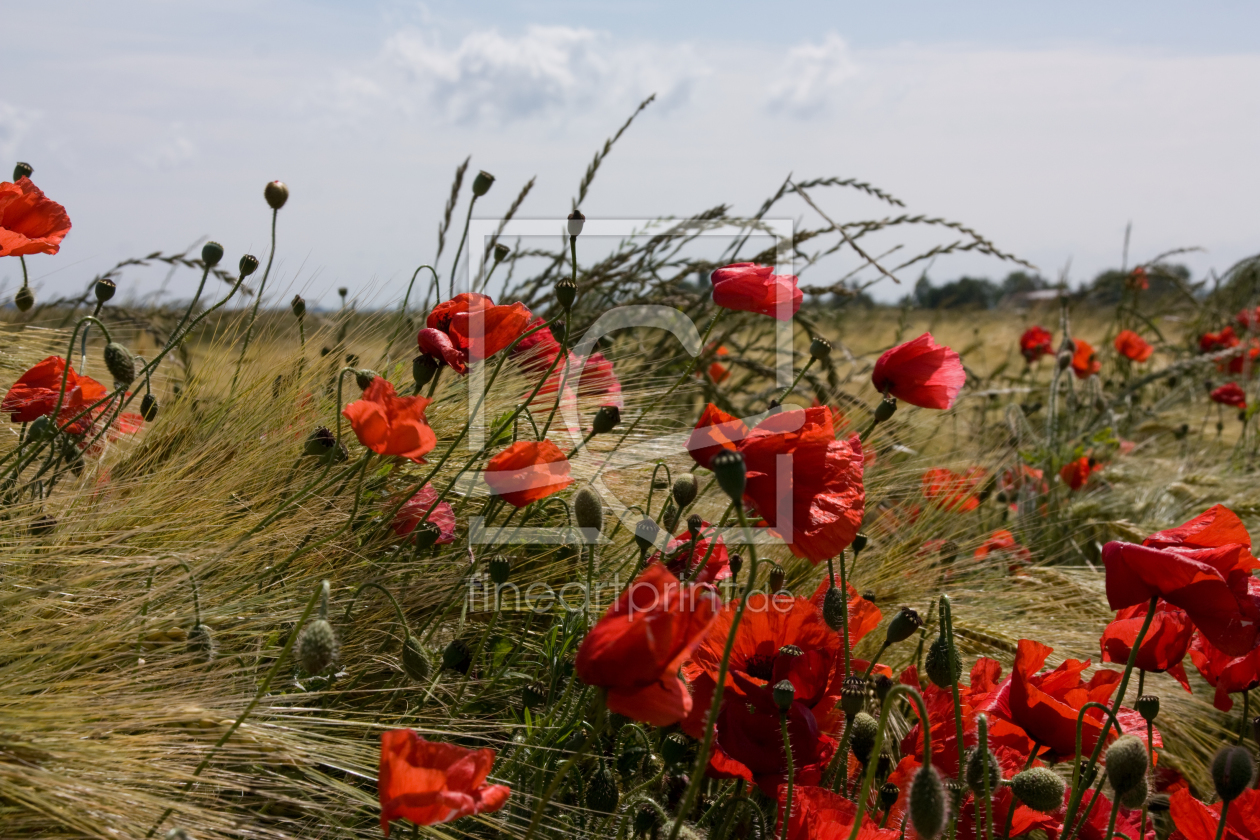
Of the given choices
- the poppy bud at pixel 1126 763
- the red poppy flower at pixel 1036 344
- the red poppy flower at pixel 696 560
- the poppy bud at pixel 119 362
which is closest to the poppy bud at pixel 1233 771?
the poppy bud at pixel 1126 763

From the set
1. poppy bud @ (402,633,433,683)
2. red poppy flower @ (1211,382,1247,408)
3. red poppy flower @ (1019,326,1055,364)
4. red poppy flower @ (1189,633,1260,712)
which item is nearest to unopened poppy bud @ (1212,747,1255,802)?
red poppy flower @ (1189,633,1260,712)

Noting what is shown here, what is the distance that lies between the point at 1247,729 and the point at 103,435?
168 centimetres

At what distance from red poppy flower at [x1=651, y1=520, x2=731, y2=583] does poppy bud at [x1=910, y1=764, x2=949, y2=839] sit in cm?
38

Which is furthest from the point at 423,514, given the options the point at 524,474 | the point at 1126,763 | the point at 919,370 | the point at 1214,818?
the point at 1214,818

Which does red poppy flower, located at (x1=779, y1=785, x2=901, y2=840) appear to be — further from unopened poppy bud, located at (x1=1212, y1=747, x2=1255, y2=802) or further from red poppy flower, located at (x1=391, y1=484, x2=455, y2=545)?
red poppy flower, located at (x1=391, y1=484, x2=455, y2=545)

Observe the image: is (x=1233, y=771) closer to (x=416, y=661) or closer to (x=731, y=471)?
(x=731, y=471)

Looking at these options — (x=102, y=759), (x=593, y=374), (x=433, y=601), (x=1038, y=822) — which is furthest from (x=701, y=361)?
(x=102, y=759)

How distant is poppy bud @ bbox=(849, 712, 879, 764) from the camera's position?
997mm

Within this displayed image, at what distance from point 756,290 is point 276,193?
711mm

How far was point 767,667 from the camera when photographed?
1.06 meters

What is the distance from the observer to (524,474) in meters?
1.02

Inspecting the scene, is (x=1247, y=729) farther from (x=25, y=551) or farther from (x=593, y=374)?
(x=25, y=551)

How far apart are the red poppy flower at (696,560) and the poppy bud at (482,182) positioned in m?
0.71

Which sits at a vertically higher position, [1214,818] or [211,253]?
[211,253]
